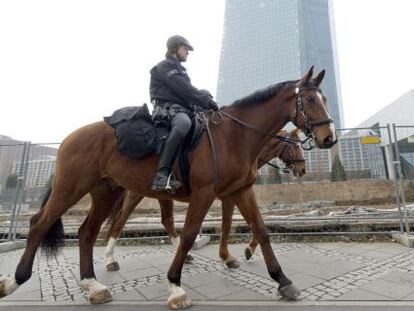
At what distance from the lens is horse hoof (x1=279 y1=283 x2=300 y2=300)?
3369 mm

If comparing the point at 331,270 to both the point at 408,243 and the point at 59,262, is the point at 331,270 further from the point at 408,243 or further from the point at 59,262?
the point at 59,262

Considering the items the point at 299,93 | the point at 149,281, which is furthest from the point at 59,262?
the point at 299,93

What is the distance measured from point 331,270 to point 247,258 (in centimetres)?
140

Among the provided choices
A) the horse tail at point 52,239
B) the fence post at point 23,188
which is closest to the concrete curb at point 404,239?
the horse tail at point 52,239

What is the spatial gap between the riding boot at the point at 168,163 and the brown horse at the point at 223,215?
124cm

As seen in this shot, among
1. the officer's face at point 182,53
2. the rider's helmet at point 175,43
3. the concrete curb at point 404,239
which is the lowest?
the concrete curb at point 404,239

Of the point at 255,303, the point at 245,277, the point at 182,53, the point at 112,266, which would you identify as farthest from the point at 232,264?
the point at 182,53

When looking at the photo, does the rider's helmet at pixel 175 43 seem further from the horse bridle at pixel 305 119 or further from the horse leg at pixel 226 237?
the horse leg at pixel 226 237

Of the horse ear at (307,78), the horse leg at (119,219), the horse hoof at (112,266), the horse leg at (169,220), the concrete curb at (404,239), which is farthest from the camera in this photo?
the concrete curb at (404,239)

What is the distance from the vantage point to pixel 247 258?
5.30 m

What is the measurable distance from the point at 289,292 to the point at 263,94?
7.92 feet

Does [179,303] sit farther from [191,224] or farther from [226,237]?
[226,237]

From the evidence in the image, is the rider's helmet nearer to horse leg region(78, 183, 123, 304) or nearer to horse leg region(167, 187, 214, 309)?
horse leg region(167, 187, 214, 309)

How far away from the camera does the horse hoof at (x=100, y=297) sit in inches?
138
